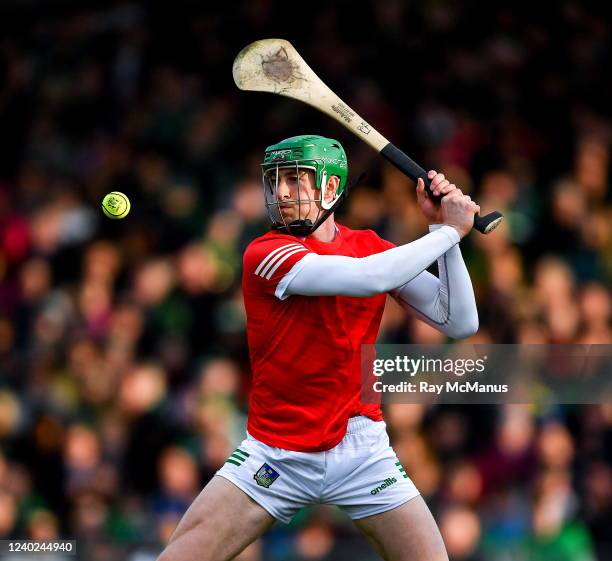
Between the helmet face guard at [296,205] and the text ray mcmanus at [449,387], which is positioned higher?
the helmet face guard at [296,205]

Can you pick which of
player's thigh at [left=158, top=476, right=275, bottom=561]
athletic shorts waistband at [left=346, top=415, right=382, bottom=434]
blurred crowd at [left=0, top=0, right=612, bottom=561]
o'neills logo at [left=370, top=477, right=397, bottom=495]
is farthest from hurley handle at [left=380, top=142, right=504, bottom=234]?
blurred crowd at [left=0, top=0, right=612, bottom=561]

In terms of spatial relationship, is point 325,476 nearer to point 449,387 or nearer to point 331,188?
point 331,188

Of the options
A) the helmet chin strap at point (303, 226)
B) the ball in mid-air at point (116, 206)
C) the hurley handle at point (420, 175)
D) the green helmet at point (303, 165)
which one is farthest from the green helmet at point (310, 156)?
the ball in mid-air at point (116, 206)

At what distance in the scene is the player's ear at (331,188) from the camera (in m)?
4.82

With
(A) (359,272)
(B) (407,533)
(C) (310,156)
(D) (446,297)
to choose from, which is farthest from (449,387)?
(A) (359,272)

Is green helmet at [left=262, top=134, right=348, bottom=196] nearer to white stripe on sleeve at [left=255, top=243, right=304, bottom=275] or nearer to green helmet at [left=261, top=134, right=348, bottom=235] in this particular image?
green helmet at [left=261, top=134, right=348, bottom=235]

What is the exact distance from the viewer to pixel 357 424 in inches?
185

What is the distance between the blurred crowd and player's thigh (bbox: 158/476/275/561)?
2687mm

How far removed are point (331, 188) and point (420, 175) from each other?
33 centimetres

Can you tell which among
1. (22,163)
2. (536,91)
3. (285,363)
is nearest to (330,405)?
(285,363)

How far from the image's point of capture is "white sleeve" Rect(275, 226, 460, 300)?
14.6 feet

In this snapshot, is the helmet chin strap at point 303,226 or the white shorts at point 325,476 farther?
the helmet chin strap at point 303,226

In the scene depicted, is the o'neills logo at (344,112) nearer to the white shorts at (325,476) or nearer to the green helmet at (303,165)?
the green helmet at (303,165)

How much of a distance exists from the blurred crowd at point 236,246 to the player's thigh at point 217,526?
269 cm
